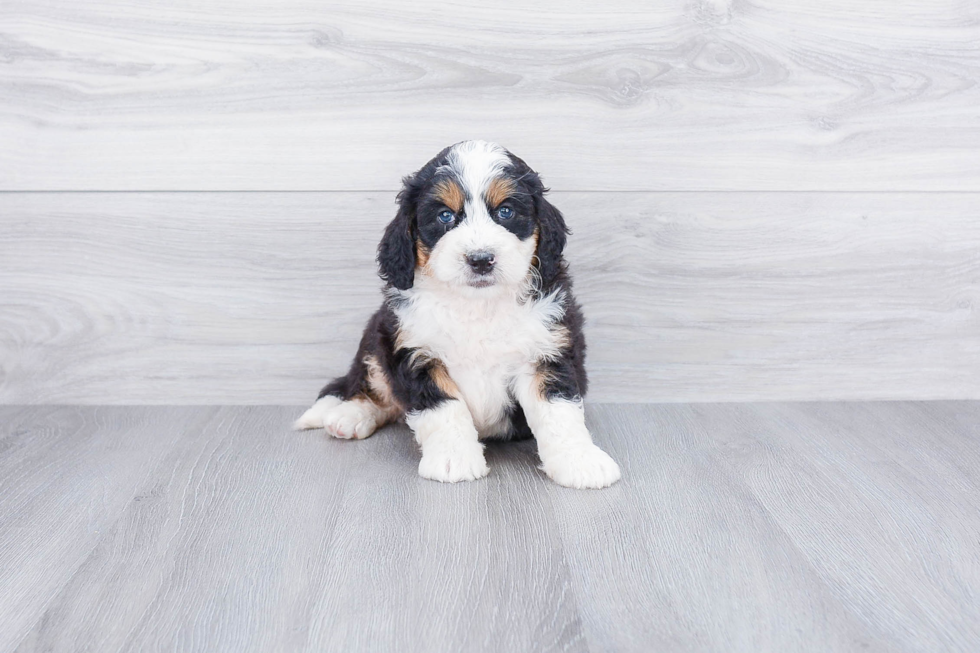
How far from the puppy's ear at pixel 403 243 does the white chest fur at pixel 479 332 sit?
88 mm

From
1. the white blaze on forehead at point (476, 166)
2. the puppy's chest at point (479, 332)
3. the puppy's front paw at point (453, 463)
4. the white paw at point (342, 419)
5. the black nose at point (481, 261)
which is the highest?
the white blaze on forehead at point (476, 166)

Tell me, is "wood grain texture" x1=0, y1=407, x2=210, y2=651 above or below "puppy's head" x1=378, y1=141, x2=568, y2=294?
below

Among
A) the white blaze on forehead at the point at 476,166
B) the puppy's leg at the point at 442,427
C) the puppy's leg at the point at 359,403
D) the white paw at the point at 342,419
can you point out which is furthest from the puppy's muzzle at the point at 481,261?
the white paw at the point at 342,419

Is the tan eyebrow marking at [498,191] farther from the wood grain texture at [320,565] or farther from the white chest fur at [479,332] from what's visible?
the wood grain texture at [320,565]

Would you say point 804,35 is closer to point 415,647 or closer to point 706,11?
point 706,11

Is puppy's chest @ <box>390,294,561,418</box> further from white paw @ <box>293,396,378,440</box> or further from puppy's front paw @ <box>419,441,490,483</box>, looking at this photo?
white paw @ <box>293,396,378,440</box>

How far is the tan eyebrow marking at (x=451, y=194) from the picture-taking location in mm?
2010

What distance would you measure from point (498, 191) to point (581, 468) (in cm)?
69

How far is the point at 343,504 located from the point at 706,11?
5.88ft

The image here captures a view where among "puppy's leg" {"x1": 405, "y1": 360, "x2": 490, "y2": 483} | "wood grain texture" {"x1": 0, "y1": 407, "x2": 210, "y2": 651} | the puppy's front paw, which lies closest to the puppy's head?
"puppy's leg" {"x1": 405, "y1": 360, "x2": 490, "y2": 483}

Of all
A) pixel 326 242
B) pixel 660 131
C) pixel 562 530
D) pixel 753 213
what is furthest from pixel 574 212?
pixel 562 530

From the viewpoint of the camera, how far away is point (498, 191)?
6.61ft

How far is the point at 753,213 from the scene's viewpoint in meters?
2.70

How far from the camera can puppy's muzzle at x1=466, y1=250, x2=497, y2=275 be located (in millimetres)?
1940
